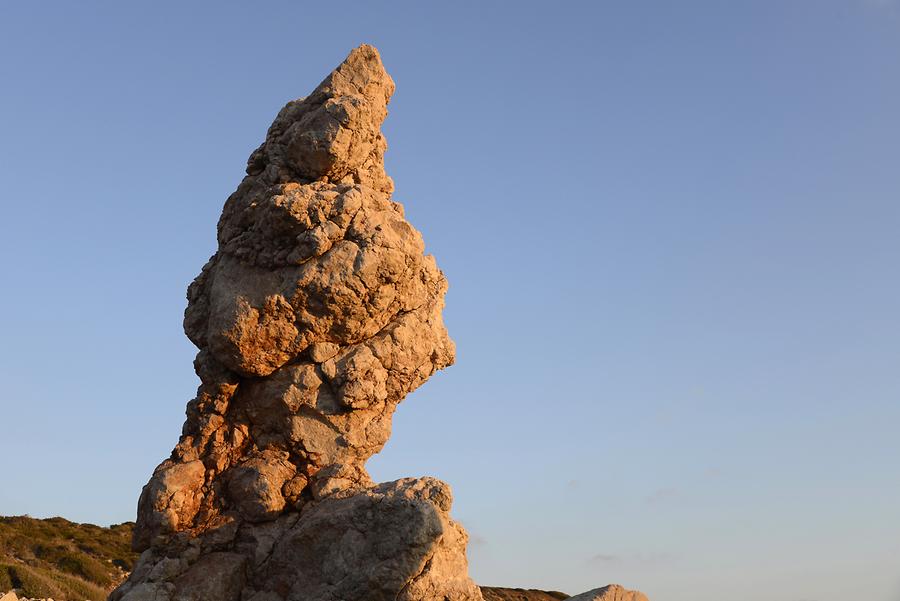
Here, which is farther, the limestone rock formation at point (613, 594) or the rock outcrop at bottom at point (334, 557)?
the limestone rock formation at point (613, 594)

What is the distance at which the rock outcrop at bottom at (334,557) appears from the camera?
34.0ft

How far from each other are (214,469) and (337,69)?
19.8 feet

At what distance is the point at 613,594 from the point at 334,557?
11.5 ft

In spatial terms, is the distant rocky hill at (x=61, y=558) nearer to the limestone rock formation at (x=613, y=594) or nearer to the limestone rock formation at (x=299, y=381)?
the limestone rock formation at (x=299, y=381)

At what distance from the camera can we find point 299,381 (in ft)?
40.3

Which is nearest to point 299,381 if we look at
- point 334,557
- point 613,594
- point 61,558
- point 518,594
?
point 334,557

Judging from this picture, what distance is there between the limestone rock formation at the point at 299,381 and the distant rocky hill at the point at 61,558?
9.70 meters

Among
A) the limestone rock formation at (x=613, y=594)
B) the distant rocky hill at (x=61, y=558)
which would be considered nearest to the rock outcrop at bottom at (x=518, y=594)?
the distant rocky hill at (x=61, y=558)

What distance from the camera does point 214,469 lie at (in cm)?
1226

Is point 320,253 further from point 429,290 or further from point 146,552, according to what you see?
point 146,552

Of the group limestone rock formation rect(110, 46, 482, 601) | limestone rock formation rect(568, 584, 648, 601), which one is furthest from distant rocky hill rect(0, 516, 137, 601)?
limestone rock formation rect(568, 584, 648, 601)

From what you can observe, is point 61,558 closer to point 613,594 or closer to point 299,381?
point 299,381

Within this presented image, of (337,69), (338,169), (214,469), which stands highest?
(337,69)

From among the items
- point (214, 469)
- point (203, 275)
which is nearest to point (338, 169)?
point (203, 275)
